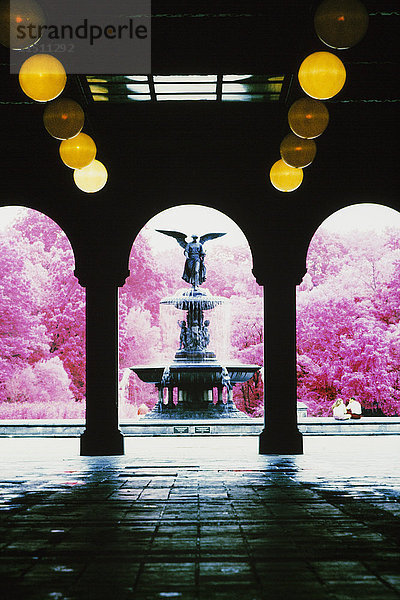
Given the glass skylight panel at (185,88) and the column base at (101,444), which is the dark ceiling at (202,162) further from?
the column base at (101,444)

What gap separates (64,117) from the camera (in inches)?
229

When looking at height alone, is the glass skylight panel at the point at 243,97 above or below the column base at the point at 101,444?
above

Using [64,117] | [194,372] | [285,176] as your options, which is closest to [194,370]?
[194,372]

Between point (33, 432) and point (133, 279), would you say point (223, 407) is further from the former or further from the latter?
point (133, 279)

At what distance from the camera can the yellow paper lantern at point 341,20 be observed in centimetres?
452

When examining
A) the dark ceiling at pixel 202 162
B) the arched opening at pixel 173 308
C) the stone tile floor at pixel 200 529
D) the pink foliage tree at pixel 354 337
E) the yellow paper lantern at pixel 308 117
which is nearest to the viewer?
the stone tile floor at pixel 200 529

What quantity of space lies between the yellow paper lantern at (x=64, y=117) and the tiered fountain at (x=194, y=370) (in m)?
9.82

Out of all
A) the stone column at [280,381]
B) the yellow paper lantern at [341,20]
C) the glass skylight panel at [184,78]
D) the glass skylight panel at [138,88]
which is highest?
the glass skylight panel at [184,78]

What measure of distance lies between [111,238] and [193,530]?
628 centimetres

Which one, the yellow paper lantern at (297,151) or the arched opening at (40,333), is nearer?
the yellow paper lantern at (297,151)

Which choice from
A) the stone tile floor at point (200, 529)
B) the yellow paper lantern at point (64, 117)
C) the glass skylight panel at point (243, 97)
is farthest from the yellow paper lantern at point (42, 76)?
the glass skylight panel at point (243, 97)

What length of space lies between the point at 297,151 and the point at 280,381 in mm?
4617

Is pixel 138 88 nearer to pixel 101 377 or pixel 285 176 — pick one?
pixel 285 176

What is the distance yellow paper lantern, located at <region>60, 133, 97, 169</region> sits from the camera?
6.38 metres
